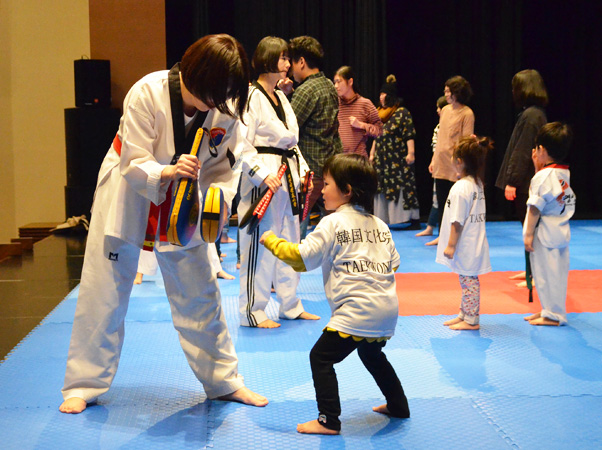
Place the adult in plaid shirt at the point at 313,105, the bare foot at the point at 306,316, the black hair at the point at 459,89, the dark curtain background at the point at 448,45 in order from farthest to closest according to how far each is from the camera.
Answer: the dark curtain background at the point at 448,45 < the black hair at the point at 459,89 < the adult in plaid shirt at the point at 313,105 < the bare foot at the point at 306,316

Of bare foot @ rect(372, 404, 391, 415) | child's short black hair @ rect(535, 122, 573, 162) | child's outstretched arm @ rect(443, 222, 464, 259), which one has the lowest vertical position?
bare foot @ rect(372, 404, 391, 415)

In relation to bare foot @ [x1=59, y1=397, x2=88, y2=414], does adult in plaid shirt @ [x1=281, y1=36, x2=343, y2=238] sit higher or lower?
higher

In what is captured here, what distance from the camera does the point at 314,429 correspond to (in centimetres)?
254

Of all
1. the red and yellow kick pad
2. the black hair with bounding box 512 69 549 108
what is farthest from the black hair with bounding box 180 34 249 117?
the black hair with bounding box 512 69 549 108

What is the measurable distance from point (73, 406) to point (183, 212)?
96cm

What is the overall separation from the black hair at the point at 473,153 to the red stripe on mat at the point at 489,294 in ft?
3.15

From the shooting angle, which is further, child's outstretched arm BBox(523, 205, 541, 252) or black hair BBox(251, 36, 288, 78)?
child's outstretched arm BBox(523, 205, 541, 252)

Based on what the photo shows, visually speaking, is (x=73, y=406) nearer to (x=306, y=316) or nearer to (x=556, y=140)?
(x=306, y=316)

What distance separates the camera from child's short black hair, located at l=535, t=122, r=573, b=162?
403 centimetres

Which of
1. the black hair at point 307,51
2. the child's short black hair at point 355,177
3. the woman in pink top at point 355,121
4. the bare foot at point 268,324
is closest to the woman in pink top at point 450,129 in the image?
the woman in pink top at point 355,121

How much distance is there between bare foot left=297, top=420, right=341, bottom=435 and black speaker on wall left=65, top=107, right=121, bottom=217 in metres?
6.17

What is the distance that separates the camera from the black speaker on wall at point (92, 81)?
26.1ft

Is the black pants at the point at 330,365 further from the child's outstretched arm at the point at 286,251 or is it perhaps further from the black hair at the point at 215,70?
the black hair at the point at 215,70

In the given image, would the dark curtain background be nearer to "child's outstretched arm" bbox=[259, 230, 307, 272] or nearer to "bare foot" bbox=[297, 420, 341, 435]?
"child's outstretched arm" bbox=[259, 230, 307, 272]
